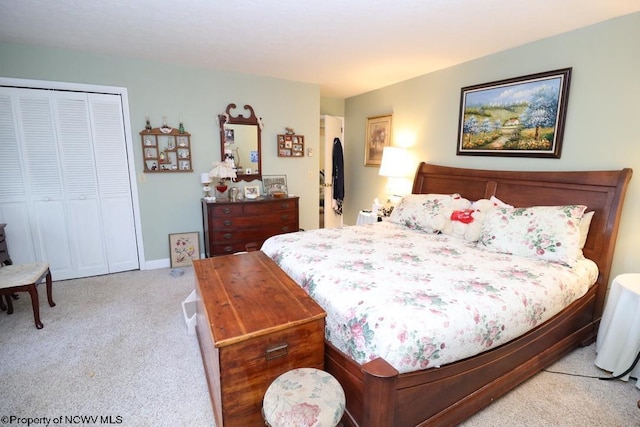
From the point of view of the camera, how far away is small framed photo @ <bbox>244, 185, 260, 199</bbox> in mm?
4031

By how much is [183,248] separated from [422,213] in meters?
2.90

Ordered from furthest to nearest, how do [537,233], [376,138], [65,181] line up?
[376,138], [65,181], [537,233]

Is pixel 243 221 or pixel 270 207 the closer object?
pixel 243 221

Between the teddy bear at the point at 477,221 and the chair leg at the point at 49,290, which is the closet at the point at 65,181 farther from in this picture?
the teddy bear at the point at 477,221

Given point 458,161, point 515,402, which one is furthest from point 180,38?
point 515,402

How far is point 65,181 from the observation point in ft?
10.9

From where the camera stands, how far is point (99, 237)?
3.54 meters

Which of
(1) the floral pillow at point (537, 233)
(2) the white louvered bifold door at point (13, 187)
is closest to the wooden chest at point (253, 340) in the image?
(1) the floral pillow at point (537, 233)

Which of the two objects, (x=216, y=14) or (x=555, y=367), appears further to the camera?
(x=216, y=14)

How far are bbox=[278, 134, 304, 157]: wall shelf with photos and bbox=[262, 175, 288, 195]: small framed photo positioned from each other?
33 cm

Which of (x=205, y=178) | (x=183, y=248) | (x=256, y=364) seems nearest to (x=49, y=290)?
(x=183, y=248)

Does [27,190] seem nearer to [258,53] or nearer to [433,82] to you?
[258,53]

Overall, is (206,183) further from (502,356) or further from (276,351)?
(502,356)

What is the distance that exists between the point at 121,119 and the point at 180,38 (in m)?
1.29
